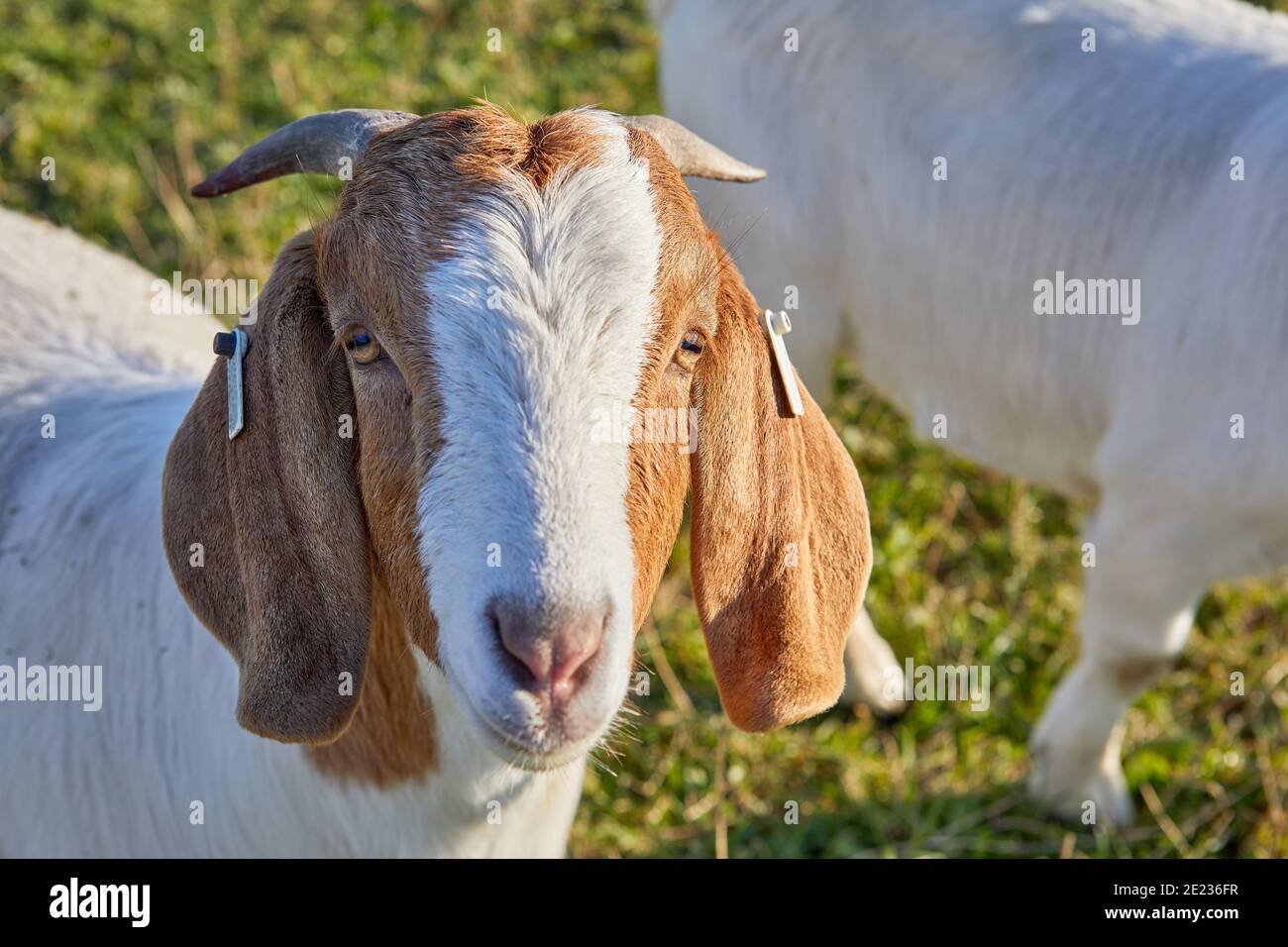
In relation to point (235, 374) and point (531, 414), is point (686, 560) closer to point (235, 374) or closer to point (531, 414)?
point (235, 374)

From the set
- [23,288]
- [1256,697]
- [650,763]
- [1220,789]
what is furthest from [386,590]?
[1256,697]

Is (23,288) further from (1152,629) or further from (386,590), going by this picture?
(1152,629)

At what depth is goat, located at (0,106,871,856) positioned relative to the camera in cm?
200

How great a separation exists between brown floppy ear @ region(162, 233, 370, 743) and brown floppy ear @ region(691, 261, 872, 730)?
0.65 metres

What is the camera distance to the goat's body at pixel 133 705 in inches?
105

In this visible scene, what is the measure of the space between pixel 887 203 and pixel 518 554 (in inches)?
106

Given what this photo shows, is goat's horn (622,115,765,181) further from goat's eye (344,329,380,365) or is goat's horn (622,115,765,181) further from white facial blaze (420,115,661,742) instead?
goat's eye (344,329,380,365)

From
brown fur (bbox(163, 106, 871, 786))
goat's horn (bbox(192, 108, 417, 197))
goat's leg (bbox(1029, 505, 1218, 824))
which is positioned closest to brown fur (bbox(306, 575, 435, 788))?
brown fur (bbox(163, 106, 871, 786))

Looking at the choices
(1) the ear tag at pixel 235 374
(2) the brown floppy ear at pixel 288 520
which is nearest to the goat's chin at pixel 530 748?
(2) the brown floppy ear at pixel 288 520

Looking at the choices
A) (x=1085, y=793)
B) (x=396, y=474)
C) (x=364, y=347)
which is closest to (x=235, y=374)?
(x=364, y=347)

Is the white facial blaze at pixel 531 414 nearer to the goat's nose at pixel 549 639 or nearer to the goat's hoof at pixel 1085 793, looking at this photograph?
the goat's nose at pixel 549 639

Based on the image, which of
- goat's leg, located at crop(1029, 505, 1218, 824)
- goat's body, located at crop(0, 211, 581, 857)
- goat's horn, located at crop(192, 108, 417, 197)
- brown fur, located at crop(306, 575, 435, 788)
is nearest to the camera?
goat's horn, located at crop(192, 108, 417, 197)

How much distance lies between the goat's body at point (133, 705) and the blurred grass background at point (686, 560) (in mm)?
600

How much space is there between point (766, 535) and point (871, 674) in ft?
7.71
